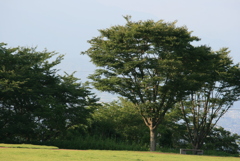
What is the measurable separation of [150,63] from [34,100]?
831 centimetres

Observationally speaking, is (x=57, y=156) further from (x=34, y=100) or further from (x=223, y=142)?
(x=223, y=142)

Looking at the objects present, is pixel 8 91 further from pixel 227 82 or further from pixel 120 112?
pixel 227 82

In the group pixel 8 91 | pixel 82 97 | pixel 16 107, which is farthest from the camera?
Answer: pixel 82 97

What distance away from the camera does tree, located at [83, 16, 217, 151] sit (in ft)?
82.5

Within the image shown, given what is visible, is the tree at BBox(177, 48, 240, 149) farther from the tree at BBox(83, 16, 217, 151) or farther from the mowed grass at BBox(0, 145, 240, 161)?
the mowed grass at BBox(0, 145, 240, 161)

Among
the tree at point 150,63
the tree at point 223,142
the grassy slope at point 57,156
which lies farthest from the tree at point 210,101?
the grassy slope at point 57,156

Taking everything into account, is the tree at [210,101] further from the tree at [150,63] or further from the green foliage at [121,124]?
the tree at [150,63]

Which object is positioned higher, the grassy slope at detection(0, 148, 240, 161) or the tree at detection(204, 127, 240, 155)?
the tree at detection(204, 127, 240, 155)

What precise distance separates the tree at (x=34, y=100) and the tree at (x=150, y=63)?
2.39m

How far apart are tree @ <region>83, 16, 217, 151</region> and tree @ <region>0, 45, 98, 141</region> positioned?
2392 mm

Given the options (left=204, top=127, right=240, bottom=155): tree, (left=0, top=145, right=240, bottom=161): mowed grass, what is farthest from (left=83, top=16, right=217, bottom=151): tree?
(left=204, top=127, right=240, bottom=155): tree

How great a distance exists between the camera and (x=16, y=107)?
1030 inches

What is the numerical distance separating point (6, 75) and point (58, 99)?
4367 millimetres

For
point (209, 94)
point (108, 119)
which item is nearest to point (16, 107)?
point (108, 119)
